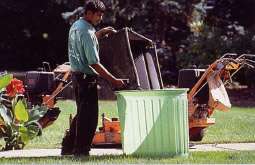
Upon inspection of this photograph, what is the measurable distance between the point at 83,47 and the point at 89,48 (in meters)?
0.13

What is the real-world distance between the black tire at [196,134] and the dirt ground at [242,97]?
9.72 m

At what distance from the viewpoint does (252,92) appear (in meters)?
24.0

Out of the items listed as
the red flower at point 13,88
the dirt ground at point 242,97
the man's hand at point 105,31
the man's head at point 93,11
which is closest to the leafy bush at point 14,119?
the red flower at point 13,88

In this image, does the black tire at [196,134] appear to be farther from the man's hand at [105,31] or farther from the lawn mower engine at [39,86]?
the lawn mower engine at [39,86]

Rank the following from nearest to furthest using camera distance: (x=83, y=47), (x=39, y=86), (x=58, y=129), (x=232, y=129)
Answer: (x=83, y=47) < (x=39, y=86) < (x=232, y=129) < (x=58, y=129)

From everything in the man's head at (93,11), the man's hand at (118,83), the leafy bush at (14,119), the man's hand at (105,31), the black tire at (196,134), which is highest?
the man's head at (93,11)

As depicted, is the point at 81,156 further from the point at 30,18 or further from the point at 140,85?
the point at 30,18

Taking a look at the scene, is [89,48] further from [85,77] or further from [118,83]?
[118,83]

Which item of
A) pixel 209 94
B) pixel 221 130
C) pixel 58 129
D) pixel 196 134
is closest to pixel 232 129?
pixel 221 130

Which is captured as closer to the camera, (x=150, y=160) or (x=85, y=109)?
(x=150, y=160)

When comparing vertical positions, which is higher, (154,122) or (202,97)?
(202,97)

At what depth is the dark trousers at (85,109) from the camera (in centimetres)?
829

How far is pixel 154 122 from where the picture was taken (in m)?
8.01

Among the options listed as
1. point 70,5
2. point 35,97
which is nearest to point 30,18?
point 70,5
